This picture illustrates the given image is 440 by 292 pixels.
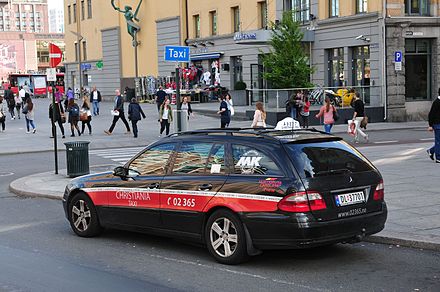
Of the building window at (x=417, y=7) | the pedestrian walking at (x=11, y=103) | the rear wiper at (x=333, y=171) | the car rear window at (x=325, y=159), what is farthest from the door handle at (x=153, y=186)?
the pedestrian walking at (x=11, y=103)

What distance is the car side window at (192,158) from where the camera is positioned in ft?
25.7

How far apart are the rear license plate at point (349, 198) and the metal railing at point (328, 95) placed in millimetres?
23378

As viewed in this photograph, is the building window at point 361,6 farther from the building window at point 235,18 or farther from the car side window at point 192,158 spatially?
the car side window at point 192,158

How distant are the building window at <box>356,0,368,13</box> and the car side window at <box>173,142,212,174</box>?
28.1 m

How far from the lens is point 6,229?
9945mm

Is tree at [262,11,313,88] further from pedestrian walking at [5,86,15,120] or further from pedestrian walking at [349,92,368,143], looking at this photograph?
pedestrian walking at [5,86,15,120]

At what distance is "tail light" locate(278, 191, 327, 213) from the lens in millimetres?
6812

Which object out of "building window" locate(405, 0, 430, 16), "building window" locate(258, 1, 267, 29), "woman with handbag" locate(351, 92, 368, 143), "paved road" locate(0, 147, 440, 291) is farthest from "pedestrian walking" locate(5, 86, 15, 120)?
"paved road" locate(0, 147, 440, 291)

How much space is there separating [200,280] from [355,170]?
224 cm

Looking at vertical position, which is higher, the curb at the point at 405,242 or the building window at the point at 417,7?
the building window at the point at 417,7

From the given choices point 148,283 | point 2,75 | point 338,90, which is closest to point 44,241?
point 148,283

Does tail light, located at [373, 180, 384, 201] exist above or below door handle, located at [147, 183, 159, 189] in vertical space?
below

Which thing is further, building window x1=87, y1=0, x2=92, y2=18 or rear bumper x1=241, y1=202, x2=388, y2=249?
building window x1=87, y1=0, x2=92, y2=18

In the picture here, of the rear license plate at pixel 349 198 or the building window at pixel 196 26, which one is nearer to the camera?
the rear license plate at pixel 349 198
